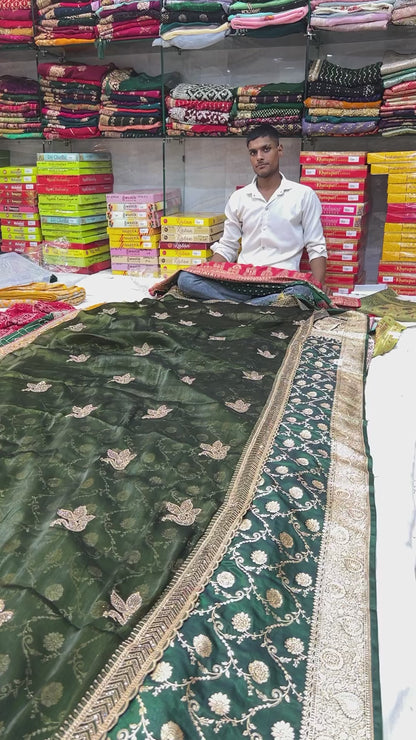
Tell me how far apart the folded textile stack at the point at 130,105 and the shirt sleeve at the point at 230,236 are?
0.73m

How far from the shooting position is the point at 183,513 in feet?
3.75

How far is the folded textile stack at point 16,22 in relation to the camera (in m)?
3.56

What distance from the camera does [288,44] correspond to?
340 cm

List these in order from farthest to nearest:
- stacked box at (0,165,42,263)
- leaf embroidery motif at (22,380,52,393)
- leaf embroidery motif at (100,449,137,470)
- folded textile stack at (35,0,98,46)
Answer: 1. stacked box at (0,165,42,263)
2. folded textile stack at (35,0,98,46)
3. leaf embroidery motif at (22,380,52,393)
4. leaf embroidery motif at (100,449,137,470)

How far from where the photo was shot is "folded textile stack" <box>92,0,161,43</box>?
3238 mm

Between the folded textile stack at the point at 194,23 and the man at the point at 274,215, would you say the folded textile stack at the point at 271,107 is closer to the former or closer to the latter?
the man at the point at 274,215

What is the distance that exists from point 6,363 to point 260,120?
6.63 feet

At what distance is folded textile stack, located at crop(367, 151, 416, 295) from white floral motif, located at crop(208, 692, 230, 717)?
2.59 metres

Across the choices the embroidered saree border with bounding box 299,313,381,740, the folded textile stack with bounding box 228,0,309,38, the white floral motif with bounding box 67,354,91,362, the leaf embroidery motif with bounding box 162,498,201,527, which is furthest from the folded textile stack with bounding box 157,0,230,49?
the leaf embroidery motif with bounding box 162,498,201,527

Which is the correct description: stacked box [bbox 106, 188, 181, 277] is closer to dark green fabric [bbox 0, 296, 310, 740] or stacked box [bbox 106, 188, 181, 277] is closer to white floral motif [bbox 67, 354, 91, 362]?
dark green fabric [bbox 0, 296, 310, 740]

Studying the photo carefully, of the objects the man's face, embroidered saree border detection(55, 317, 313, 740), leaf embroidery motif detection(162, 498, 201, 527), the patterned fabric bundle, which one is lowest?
embroidered saree border detection(55, 317, 313, 740)

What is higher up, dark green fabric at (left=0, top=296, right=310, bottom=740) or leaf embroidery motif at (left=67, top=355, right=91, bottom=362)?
leaf embroidery motif at (left=67, top=355, right=91, bottom=362)

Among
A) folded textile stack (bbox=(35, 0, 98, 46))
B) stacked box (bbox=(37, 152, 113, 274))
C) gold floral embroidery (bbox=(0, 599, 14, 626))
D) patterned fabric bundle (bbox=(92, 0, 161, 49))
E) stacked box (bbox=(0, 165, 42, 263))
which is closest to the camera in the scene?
gold floral embroidery (bbox=(0, 599, 14, 626))

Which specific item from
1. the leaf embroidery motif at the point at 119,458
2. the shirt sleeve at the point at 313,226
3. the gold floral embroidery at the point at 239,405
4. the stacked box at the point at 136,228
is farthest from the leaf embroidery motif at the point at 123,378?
the stacked box at the point at 136,228
